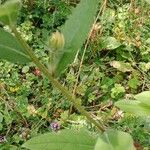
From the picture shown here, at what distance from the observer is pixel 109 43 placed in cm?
290

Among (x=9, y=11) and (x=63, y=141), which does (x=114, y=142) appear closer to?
(x=63, y=141)

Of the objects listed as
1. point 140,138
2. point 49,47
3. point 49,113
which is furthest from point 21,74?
point 49,47

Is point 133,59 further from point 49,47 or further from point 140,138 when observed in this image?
point 49,47

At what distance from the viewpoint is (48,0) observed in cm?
319

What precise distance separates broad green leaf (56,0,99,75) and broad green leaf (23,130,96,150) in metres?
0.18

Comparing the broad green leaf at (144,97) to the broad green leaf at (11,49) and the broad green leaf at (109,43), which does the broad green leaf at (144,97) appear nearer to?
the broad green leaf at (11,49)

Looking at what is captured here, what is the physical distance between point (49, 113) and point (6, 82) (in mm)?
335

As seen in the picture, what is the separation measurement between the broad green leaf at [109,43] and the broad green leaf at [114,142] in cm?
202

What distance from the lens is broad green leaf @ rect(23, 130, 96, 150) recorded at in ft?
3.23

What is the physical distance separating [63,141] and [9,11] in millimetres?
404

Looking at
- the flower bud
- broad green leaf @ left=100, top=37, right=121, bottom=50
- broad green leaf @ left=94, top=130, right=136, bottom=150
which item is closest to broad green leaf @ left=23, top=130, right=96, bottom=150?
broad green leaf @ left=94, top=130, right=136, bottom=150

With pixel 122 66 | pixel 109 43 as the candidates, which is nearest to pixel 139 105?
pixel 122 66

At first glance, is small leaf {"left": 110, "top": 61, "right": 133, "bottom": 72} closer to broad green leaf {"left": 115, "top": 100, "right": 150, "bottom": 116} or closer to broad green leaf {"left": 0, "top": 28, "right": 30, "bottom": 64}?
broad green leaf {"left": 115, "top": 100, "right": 150, "bottom": 116}

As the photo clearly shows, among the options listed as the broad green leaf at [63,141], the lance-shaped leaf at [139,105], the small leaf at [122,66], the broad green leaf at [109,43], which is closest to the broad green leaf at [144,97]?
the lance-shaped leaf at [139,105]
